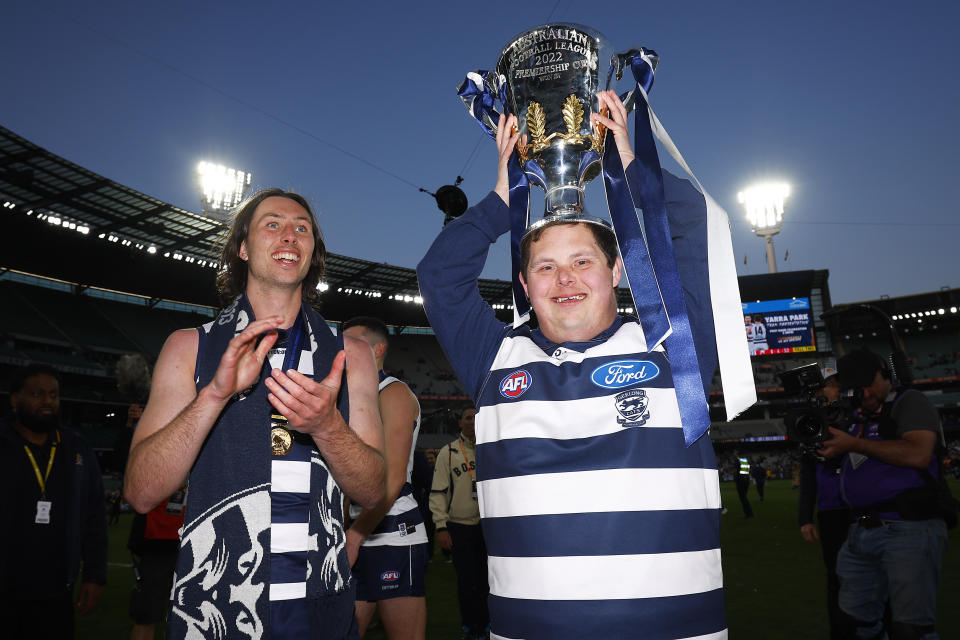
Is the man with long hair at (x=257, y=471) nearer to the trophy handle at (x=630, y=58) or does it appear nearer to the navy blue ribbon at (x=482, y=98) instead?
the navy blue ribbon at (x=482, y=98)

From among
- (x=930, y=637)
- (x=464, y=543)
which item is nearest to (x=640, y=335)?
(x=930, y=637)

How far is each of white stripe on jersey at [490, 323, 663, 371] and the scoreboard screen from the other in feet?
99.6

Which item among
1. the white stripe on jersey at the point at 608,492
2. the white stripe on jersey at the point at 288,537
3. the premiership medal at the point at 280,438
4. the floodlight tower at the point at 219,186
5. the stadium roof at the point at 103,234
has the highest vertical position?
the floodlight tower at the point at 219,186

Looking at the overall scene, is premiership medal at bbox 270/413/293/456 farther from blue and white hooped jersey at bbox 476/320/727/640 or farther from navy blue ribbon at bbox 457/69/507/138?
navy blue ribbon at bbox 457/69/507/138

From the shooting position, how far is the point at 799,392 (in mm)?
4445

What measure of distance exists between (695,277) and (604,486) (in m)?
0.72

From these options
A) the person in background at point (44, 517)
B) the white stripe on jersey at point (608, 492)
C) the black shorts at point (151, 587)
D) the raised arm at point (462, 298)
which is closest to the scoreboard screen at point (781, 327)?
the black shorts at point (151, 587)

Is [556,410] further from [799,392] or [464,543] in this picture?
[464,543]

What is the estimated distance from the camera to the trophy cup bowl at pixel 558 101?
2.22 metres

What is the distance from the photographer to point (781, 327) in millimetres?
29984

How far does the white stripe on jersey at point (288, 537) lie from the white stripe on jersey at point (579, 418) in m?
0.65

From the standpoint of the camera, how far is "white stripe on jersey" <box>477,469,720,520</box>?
165 centimetres

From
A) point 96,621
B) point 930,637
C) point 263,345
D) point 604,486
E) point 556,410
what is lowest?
point 96,621

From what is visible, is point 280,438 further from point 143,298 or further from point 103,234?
point 143,298
